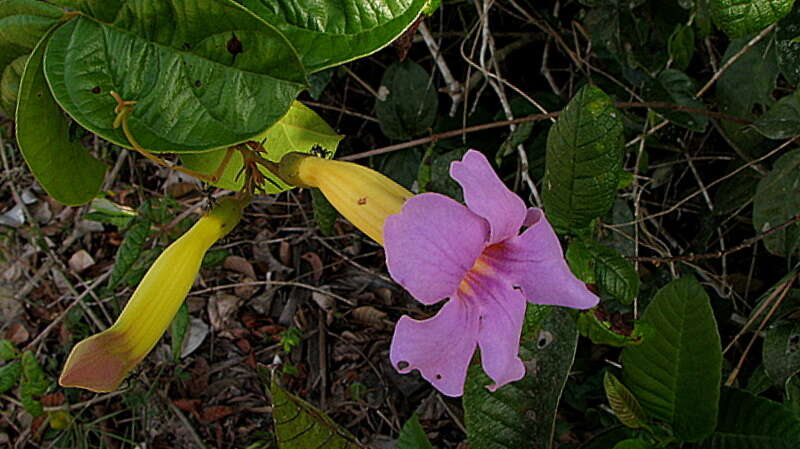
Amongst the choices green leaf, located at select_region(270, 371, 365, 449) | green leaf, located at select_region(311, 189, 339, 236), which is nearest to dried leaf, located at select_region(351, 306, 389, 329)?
green leaf, located at select_region(311, 189, 339, 236)

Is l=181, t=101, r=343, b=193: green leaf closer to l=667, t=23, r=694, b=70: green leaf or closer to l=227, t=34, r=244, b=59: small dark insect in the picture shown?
l=227, t=34, r=244, b=59: small dark insect

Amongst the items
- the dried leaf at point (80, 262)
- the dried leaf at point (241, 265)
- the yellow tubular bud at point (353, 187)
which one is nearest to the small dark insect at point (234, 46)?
the yellow tubular bud at point (353, 187)

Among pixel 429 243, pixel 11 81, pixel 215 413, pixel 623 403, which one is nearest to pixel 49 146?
pixel 11 81

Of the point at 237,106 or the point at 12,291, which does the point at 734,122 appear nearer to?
the point at 237,106

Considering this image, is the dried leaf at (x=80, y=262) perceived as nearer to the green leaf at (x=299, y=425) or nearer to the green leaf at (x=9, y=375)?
the green leaf at (x=9, y=375)

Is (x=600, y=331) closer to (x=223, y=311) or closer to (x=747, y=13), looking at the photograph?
(x=747, y=13)

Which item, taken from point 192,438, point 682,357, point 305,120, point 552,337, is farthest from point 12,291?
point 682,357
